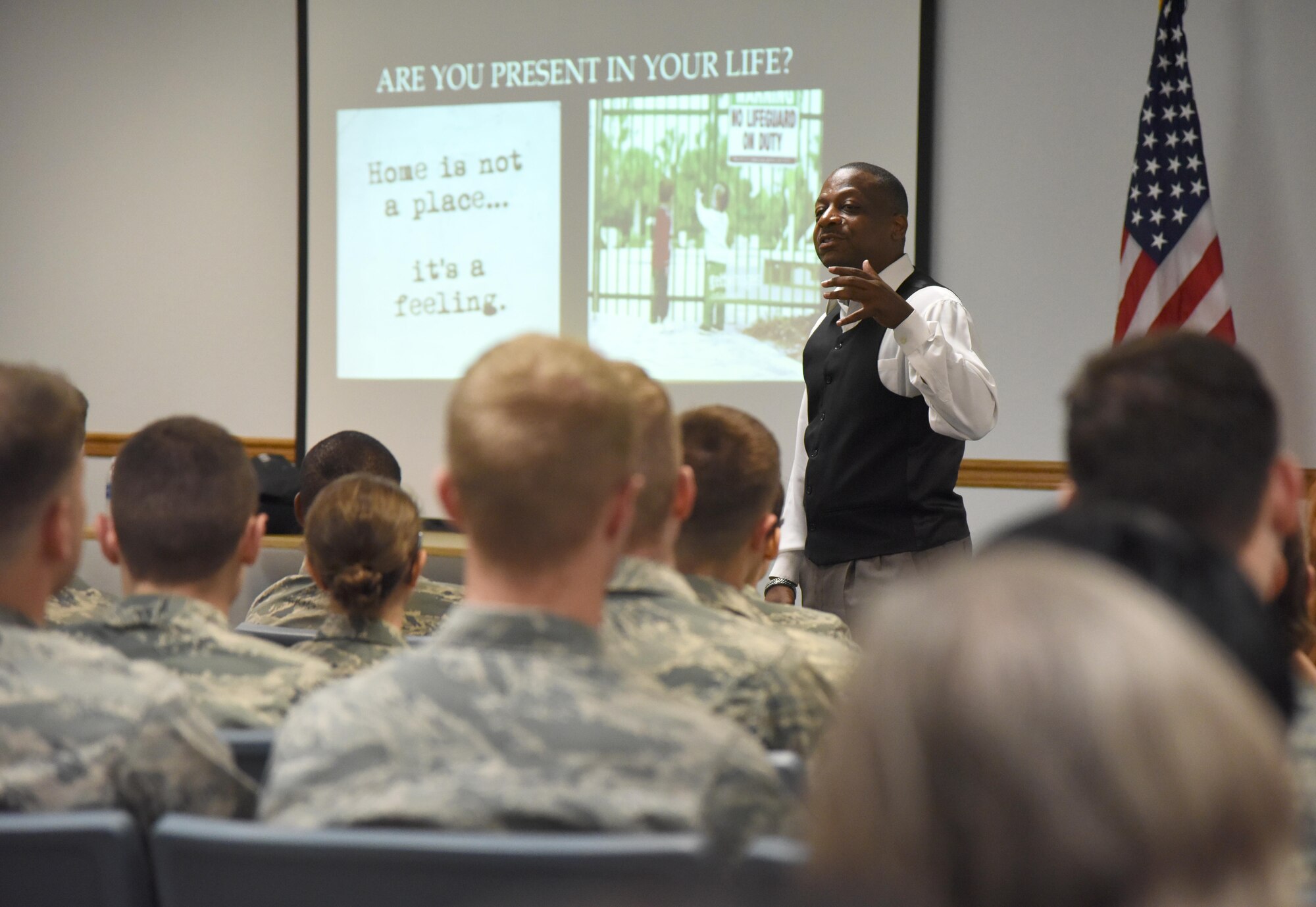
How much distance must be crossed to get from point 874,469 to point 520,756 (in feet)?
6.79

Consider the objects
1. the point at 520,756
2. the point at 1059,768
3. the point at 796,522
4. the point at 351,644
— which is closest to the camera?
the point at 1059,768

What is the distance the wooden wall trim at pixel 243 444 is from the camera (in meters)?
5.38

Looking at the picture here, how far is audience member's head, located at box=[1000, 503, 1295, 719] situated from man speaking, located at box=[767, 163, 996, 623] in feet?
6.05

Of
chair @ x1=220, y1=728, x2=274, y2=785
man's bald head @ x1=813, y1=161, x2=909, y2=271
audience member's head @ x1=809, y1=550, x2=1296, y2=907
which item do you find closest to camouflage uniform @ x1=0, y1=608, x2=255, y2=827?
chair @ x1=220, y1=728, x2=274, y2=785

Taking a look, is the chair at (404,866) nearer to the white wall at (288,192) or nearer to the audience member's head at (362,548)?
the audience member's head at (362,548)

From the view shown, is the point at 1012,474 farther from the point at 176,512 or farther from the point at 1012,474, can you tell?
the point at 176,512

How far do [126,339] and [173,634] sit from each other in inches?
175

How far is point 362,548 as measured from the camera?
2238 millimetres

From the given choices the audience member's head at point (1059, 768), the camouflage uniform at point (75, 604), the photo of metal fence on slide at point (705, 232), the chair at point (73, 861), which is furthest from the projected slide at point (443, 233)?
the audience member's head at point (1059, 768)

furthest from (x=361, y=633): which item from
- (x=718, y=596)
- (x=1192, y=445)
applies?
(x=1192, y=445)

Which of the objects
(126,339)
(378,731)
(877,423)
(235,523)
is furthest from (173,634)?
(126,339)

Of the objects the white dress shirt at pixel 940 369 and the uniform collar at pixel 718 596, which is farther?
the white dress shirt at pixel 940 369

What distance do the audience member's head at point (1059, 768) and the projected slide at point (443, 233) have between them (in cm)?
447

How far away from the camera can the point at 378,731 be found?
3.41 ft
